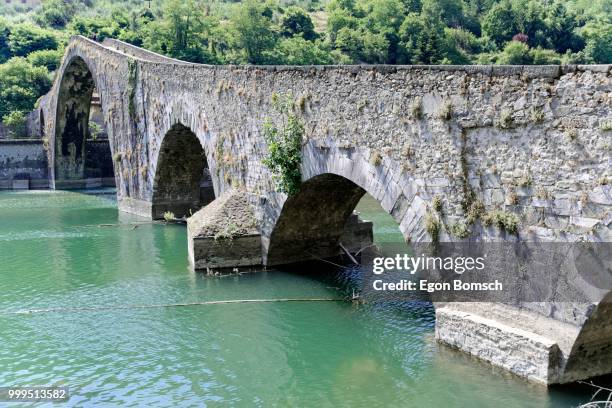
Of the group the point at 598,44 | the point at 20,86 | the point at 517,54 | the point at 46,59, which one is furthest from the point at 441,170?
the point at 598,44

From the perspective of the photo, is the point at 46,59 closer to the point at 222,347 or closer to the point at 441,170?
the point at 222,347

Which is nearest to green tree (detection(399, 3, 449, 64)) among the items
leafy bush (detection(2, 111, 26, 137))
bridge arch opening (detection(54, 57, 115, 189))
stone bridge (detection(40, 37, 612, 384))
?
leafy bush (detection(2, 111, 26, 137))

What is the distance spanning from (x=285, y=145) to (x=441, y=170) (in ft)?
15.1

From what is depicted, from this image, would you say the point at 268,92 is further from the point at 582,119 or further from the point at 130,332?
the point at 582,119

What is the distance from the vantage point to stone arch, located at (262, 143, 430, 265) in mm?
11195

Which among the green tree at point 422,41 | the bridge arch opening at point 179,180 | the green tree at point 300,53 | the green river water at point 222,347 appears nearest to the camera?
the green river water at point 222,347

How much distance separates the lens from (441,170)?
1046cm

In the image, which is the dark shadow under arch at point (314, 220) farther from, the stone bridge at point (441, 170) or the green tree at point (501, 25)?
the green tree at point (501, 25)

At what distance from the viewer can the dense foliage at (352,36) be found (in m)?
64.9

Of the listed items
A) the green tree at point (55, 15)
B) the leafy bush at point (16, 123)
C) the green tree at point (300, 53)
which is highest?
the green tree at point (55, 15)

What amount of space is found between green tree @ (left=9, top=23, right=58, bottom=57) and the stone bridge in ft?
182

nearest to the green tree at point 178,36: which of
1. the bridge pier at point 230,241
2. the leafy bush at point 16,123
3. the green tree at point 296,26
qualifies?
the green tree at point 296,26

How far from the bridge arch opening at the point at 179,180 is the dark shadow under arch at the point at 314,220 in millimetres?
7574

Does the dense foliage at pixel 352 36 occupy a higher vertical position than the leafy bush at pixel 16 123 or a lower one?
higher
